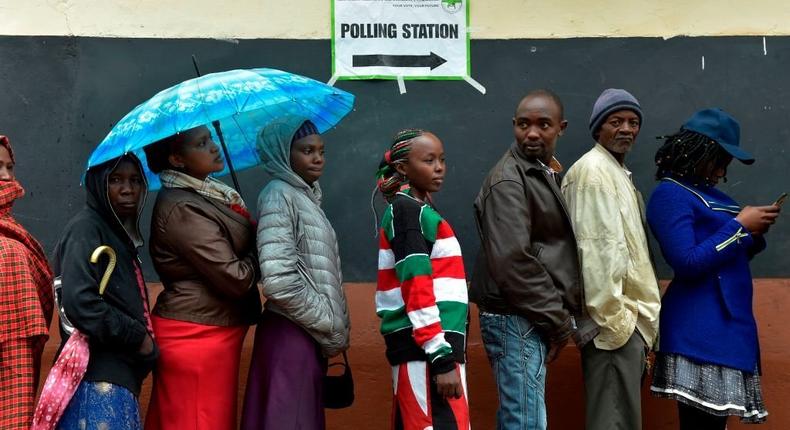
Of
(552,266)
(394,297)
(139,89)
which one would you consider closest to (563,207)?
(552,266)

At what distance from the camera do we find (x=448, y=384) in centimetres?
387

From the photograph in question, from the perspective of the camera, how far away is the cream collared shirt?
4348 mm

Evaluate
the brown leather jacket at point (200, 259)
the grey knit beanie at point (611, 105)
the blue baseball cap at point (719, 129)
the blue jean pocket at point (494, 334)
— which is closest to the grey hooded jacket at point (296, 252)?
the brown leather jacket at point (200, 259)

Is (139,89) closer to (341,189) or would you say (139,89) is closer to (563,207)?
(341,189)

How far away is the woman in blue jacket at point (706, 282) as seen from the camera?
448cm

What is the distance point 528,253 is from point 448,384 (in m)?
0.70

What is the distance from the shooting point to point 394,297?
4.07 m

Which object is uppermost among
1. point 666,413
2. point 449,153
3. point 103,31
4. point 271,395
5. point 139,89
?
point 103,31

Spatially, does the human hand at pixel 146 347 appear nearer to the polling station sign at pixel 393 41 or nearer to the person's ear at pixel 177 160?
the person's ear at pixel 177 160

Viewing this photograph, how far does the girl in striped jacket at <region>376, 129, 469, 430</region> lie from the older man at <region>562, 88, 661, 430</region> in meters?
0.73

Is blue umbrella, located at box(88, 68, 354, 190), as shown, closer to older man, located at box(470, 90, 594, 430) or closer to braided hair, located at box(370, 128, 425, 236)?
braided hair, located at box(370, 128, 425, 236)

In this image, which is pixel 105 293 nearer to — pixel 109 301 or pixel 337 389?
pixel 109 301

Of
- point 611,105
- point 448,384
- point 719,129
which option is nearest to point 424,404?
point 448,384

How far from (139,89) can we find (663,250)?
3.01 metres
